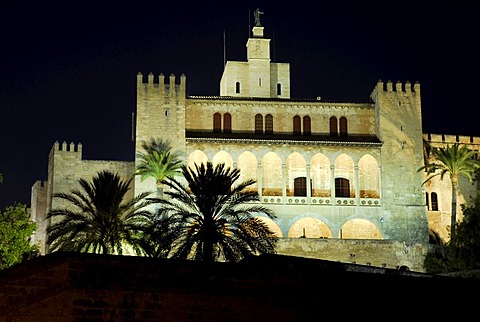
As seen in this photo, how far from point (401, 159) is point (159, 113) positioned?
16.6 m

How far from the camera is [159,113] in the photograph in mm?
52844

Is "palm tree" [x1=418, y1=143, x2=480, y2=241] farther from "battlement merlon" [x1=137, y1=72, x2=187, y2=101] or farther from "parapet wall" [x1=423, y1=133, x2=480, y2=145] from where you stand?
"battlement merlon" [x1=137, y1=72, x2=187, y2=101]

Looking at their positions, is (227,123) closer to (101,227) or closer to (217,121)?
(217,121)

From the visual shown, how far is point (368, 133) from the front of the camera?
55500 mm

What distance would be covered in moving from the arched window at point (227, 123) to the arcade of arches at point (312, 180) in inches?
95.8

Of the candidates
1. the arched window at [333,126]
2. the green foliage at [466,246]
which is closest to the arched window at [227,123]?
the arched window at [333,126]

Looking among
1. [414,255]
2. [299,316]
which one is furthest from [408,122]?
[299,316]

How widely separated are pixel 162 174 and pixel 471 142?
993 inches

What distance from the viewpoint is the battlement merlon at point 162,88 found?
5356 cm

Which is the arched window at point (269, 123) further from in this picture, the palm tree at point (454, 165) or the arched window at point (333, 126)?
the palm tree at point (454, 165)

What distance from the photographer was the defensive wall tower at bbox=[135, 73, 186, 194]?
171ft

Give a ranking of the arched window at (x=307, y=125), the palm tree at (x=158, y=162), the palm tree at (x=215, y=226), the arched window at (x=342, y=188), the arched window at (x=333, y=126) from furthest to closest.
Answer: the arched window at (x=333, y=126)
the arched window at (x=307, y=125)
the arched window at (x=342, y=188)
the palm tree at (x=158, y=162)
the palm tree at (x=215, y=226)

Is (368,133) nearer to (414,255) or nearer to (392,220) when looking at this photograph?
(392,220)

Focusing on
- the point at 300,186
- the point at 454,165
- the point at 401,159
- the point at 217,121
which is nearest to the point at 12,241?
the point at 217,121
